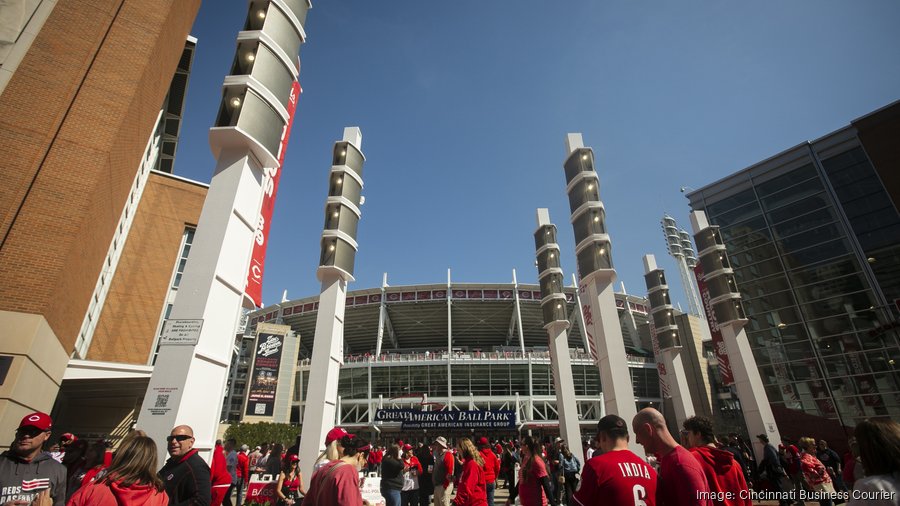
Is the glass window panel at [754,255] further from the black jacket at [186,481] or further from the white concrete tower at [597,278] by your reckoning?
the black jacket at [186,481]

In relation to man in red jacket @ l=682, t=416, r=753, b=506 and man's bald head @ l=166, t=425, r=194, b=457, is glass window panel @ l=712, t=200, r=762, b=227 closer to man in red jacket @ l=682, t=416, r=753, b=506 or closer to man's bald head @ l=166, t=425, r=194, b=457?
man in red jacket @ l=682, t=416, r=753, b=506

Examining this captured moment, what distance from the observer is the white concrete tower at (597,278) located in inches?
563

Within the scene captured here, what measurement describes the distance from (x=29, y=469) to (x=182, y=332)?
243 cm

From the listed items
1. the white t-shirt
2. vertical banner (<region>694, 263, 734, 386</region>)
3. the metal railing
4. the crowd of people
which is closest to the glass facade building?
vertical banner (<region>694, 263, 734, 386</region>)

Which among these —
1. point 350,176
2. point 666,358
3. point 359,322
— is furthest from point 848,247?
point 359,322

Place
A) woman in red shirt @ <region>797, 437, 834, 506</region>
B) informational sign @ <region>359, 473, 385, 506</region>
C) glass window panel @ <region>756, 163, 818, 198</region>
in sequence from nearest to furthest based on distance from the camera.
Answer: informational sign @ <region>359, 473, 385, 506</region> < woman in red shirt @ <region>797, 437, 834, 506</region> < glass window panel @ <region>756, 163, 818, 198</region>

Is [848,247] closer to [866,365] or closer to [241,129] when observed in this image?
[866,365]

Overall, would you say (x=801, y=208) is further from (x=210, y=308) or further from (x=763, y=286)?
(x=210, y=308)

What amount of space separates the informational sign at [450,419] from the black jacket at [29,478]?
33456 millimetres

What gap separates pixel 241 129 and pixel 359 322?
175 feet

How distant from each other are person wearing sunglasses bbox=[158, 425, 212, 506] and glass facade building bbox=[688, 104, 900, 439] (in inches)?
1464

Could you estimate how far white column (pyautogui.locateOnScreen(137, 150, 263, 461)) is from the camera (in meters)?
5.54

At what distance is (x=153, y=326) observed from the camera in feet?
73.1

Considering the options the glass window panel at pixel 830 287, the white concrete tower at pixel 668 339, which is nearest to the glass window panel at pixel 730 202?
the glass window panel at pixel 830 287
